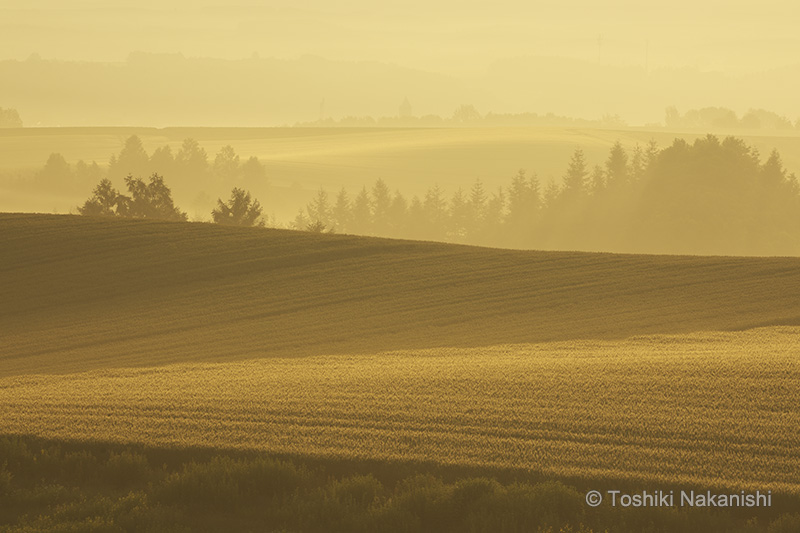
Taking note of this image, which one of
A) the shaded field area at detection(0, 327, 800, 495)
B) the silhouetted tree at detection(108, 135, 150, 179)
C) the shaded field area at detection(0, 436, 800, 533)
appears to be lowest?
the shaded field area at detection(0, 436, 800, 533)

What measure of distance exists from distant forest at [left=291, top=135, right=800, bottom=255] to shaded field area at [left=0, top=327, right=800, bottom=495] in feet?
142

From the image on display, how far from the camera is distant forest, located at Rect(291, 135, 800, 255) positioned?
223 ft

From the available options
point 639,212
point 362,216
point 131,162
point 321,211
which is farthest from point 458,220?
point 131,162

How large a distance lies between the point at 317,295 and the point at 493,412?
16.7m

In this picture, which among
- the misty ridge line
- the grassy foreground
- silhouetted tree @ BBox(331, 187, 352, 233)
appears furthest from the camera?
silhouetted tree @ BBox(331, 187, 352, 233)

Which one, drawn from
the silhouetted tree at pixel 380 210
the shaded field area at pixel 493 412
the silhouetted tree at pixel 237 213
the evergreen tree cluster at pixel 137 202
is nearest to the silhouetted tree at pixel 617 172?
the silhouetted tree at pixel 380 210

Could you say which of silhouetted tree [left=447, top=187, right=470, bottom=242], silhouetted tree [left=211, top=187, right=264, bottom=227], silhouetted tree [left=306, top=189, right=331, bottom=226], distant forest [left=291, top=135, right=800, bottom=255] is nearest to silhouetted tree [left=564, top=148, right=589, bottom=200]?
distant forest [left=291, top=135, right=800, bottom=255]

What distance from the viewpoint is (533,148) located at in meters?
134

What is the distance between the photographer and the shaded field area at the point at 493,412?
10.1m

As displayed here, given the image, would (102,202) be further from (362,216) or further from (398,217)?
(398,217)

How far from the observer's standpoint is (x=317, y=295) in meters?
28.2

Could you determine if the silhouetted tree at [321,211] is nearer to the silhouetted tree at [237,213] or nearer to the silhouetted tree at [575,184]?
the silhouetted tree at [575,184]

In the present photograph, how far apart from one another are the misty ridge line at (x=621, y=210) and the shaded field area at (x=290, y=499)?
4628 centimetres

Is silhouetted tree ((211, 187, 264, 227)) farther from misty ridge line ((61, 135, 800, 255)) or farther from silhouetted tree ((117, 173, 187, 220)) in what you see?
silhouetted tree ((117, 173, 187, 220))
